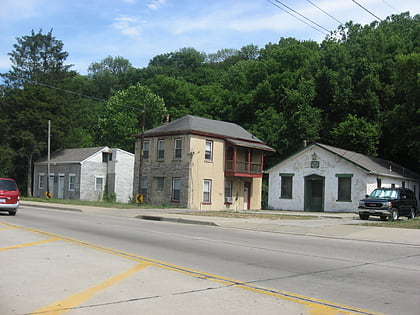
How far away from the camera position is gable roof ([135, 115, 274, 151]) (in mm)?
38062

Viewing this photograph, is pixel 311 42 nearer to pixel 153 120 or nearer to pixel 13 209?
pixel 153 120

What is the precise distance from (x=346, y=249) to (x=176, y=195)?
1019 inches

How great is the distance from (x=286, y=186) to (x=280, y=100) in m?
22.7

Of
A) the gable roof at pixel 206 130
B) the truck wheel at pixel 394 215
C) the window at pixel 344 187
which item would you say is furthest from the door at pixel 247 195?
the truck wheel at pixel 394 215

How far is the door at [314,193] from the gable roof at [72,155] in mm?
23931

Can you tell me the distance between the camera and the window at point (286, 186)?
37250 mm

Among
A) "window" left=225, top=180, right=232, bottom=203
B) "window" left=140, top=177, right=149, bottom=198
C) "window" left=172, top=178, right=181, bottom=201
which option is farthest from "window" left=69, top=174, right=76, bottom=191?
"window" left=225, top=180, right=232, bottom=203

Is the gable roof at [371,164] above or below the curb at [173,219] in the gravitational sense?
above

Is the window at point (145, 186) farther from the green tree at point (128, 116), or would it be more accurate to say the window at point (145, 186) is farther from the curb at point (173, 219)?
the green tree at point (128, 116)

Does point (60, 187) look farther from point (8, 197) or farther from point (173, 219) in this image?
point (173, 219)

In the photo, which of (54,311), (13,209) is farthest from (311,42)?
(54,311)

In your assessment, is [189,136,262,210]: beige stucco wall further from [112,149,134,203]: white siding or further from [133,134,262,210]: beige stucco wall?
[112,149,134,203]: white siding

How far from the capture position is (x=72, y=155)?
51.1 m

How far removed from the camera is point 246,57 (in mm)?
95062
